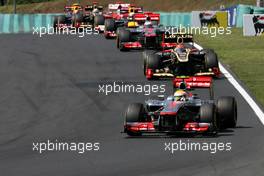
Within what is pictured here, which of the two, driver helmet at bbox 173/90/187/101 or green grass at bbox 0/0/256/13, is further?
green grass at bbox 0/0/256/13

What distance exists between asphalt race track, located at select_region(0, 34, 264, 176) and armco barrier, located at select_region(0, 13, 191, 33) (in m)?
19.1

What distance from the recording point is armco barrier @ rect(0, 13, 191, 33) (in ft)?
193

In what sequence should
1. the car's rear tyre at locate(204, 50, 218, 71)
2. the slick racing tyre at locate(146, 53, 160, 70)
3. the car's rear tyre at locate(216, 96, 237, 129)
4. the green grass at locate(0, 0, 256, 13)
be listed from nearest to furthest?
the car's rear tyre at locate(216, 96, 237, 129), the car's rear tyre at locate(204, 50, 218, 71), the slick racing tyre at locate(146, 53, 160, 70), the green grass at locate(0, 0, 256, 13)

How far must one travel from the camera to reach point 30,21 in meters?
60.2

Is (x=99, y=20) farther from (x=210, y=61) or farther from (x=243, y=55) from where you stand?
(x=210, y=61)

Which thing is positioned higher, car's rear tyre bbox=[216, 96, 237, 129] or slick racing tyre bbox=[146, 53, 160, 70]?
car's rear tyre bbox=[216, 96, 237, 129]

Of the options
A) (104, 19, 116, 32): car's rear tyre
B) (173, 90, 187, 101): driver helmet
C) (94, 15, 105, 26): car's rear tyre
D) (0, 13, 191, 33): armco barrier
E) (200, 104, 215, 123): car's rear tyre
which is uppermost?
(173, 90, 187, 101): driver helmet

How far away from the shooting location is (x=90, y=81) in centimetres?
3025

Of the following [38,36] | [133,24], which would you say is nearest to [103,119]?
[133,24]

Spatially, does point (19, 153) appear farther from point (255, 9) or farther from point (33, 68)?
point (255, 9)

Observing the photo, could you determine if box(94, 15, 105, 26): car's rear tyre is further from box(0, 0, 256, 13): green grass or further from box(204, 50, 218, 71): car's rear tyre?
box(0, 0, 256, 13): green grass

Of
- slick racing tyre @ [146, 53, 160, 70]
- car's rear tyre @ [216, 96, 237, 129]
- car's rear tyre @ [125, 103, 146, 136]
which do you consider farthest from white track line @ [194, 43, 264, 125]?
car's rear tyre @ [125, 103, 146, 136]

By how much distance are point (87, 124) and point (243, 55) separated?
637 inches

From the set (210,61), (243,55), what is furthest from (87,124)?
(243,55)
